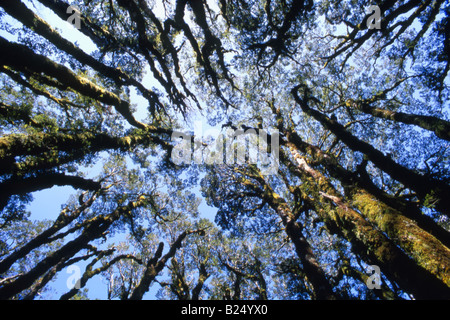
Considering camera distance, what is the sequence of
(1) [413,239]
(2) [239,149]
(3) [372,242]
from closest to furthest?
1. (1) [413,239]
2. (3) [372,242]
3. (2) [239,149]

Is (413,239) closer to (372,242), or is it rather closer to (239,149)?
(372,242)

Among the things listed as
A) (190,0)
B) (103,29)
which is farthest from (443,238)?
(103,29)

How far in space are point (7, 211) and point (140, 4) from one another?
11456 mm

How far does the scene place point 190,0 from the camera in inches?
309

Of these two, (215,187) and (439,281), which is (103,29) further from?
(439,281)

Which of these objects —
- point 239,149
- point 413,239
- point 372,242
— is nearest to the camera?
point 413,239

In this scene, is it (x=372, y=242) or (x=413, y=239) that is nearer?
(x=413, y=239)

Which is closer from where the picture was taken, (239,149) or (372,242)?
(372,242)

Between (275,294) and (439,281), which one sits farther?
(275,294)

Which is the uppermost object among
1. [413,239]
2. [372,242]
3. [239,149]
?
[239,149]

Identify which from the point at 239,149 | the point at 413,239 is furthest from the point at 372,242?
the point at 239,149

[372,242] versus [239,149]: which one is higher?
[239,149]
